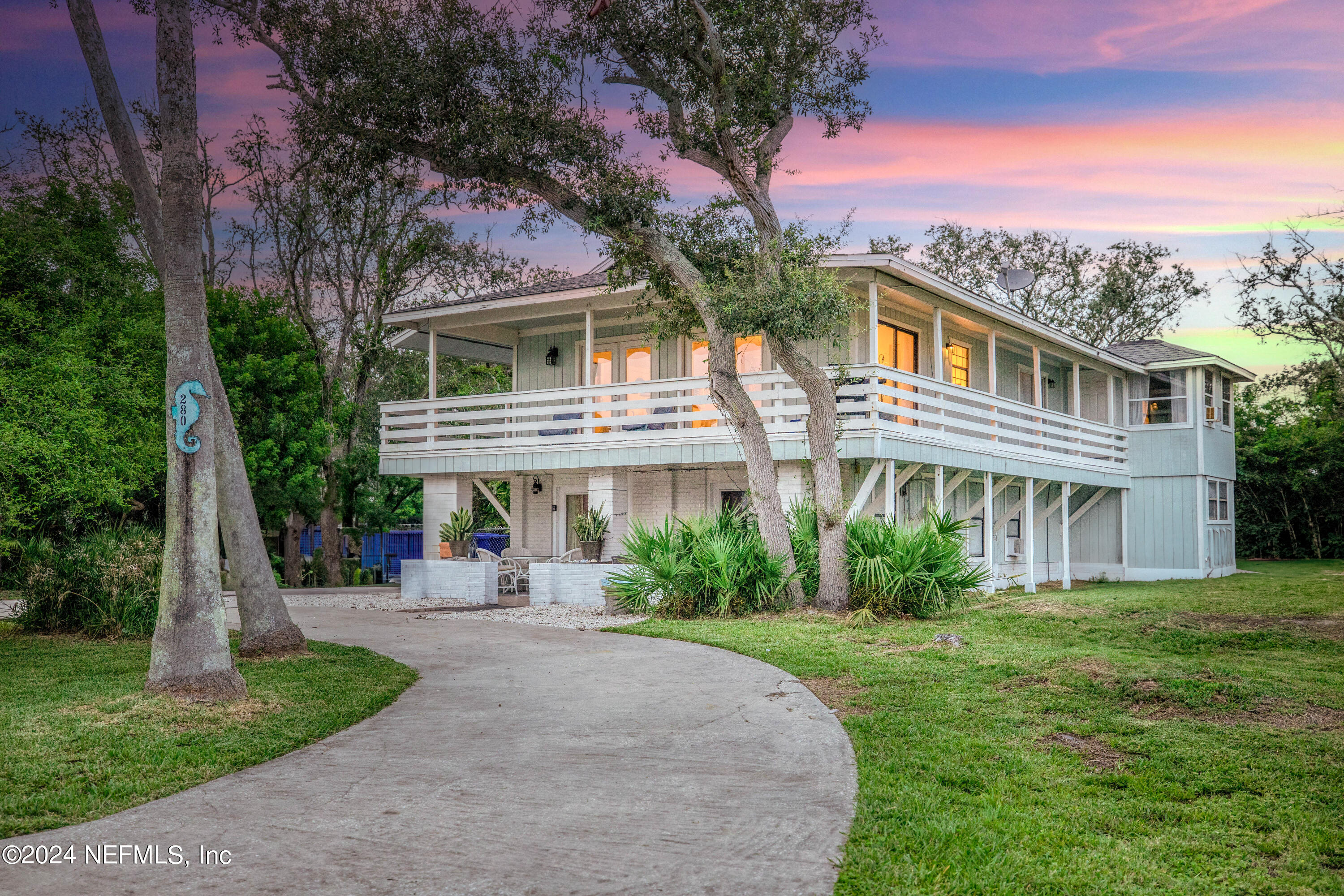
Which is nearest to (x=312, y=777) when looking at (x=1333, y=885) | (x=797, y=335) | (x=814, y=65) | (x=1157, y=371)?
(x=1333, y=885)

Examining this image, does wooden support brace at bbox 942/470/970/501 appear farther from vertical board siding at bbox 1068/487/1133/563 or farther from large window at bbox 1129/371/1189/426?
Result: large window at bbox 1129/371/1189/426

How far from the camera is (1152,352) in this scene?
2577 centimetres

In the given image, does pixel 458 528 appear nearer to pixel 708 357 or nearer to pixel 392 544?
pixel 708 357

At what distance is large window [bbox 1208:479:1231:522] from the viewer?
24.6 metres

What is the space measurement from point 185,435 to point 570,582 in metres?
9.30

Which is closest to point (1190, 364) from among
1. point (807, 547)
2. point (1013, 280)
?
point (1013, 280)

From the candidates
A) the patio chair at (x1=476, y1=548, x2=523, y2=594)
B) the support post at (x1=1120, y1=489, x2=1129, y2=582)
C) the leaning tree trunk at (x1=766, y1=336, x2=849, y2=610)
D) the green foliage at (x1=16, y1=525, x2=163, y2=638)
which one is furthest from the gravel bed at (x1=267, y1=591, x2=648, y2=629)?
the support post at (x1=1120, y1=489, x2=1129, y2=582)

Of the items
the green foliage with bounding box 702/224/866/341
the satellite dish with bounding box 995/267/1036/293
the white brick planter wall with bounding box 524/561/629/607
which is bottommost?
the white brick planter wall with bounding box 524/561/629/607

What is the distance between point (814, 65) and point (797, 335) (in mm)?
4161

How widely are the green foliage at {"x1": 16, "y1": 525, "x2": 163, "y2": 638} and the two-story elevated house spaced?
7907 millimetres

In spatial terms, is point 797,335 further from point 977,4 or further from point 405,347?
point 405,347

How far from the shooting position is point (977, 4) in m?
14.9

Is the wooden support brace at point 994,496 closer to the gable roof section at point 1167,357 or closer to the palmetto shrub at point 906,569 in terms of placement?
the gable roof section at point 1167,357

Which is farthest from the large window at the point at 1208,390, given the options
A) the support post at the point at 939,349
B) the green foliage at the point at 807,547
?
the green foliage at the point at 807,547
